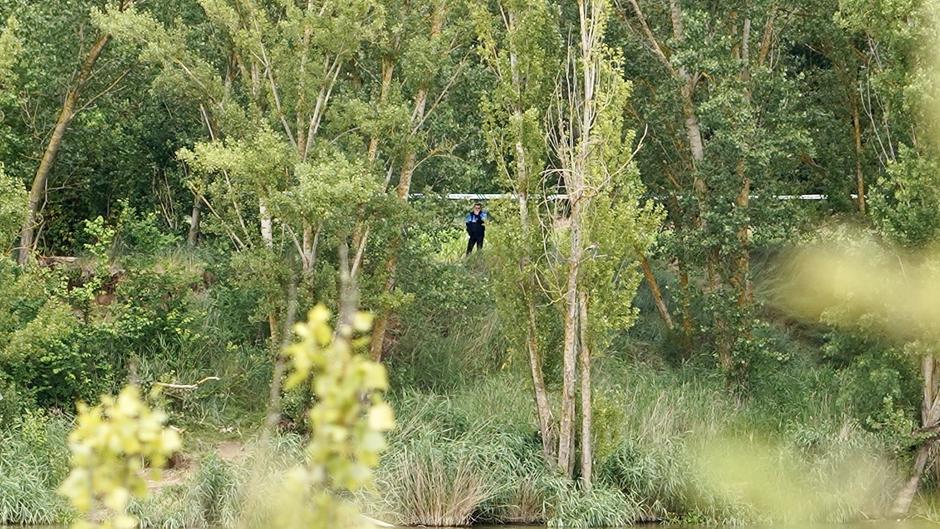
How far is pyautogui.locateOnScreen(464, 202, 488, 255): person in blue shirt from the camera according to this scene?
25.5m

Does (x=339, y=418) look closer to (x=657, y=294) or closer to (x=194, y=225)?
(x=657, y=294)

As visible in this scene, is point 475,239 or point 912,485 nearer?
point 912,485

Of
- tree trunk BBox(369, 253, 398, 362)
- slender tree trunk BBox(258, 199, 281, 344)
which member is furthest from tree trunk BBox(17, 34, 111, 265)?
tree trunk BBox(369, 253, 398, 362)

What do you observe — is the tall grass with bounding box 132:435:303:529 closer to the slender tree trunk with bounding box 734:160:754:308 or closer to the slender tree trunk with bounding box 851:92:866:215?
the slender tree trunk with bounding box 734:160:754:308

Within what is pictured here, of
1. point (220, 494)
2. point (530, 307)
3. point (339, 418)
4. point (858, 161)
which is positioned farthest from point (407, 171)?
point (339, 418)

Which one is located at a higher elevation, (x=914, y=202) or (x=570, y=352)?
(x=914, y=202)

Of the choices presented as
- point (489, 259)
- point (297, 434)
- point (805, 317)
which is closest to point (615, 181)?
point (489, 259)

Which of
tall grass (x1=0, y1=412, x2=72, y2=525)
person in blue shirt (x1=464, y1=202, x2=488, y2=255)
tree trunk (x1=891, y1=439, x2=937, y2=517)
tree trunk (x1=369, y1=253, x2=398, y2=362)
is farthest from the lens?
person in blue shirt (x1=464, y1=202, x2=488, y2=255)

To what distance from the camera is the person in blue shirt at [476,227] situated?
25.5 meters

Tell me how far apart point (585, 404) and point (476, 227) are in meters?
6.93

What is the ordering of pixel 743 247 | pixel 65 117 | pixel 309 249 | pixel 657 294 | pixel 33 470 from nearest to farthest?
pixel 33 470 < pixel 309 249 < pixel 743 247 < pixel 65 117 < pixel 657 294

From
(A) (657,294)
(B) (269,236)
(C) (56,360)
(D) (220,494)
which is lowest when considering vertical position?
(D) (220,494)

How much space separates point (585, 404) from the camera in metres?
19.4

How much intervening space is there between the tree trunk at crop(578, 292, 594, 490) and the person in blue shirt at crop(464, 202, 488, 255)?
5870mm
